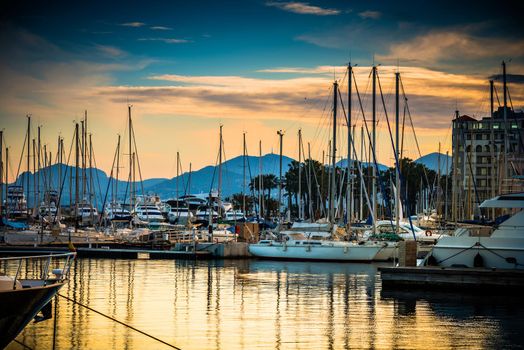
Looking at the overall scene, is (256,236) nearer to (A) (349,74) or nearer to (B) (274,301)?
(A) (349,74)

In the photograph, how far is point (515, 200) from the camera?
155 ft

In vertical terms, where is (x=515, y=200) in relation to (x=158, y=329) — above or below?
above

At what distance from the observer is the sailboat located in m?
70.9

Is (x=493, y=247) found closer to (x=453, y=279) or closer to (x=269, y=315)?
(x=453, y=279)

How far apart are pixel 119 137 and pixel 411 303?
67468 mm

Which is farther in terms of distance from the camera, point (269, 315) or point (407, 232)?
point (407, 232)

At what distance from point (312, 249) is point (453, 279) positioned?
28.2m

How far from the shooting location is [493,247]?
45.3 metres

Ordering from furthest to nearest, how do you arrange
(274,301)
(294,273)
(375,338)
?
1. (294,273)
2. (274,301)
3. (375,338)

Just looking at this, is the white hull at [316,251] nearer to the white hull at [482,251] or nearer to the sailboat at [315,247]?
the sailboat at [315,247]

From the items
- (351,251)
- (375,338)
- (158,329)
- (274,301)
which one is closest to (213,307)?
(274,301)

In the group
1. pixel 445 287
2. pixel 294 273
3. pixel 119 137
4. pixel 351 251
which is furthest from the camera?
pixel 119 137

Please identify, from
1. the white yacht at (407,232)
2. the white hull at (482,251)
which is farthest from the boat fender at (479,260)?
the white yacht at (407,232)

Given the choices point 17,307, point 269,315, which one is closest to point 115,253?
point 269,315
